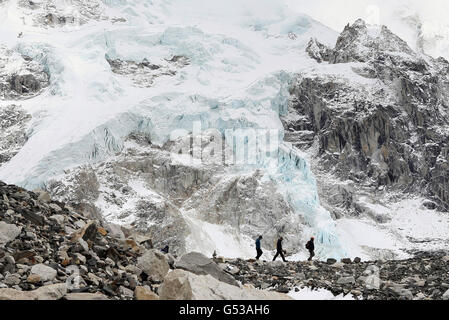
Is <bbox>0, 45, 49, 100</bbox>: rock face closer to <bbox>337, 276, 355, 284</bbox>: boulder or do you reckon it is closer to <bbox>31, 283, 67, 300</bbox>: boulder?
<bbox>337, 276, 355, 284</bbox>: boulder

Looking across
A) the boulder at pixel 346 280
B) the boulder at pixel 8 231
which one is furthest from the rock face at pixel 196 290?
the boulder at pixel 346 280

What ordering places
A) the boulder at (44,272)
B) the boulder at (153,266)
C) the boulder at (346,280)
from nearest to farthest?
the boulder at (44,272) → the boulder at (153,266) → the boulder at (346,280)

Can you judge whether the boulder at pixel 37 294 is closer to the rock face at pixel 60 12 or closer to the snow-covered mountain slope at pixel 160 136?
the snow-covered mountain slope at pixel 160 136

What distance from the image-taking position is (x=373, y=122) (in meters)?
153

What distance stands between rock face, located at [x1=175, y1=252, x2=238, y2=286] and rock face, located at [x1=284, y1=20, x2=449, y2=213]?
138052 millimetres

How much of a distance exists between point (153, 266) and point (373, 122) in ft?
497

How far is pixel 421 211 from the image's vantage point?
147 metres

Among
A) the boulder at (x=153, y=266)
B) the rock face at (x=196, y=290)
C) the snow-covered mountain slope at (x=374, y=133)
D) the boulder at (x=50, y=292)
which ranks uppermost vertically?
the rock face at (x=196, y=290)

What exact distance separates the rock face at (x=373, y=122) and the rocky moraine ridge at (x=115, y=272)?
13513cm

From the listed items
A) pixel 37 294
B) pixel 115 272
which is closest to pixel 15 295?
pixel 37 294

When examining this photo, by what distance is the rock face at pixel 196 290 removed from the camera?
6.20 metres

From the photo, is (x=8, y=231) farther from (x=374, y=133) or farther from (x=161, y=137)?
(x=374, y=133)

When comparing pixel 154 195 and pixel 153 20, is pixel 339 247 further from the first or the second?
pixel 153 20
